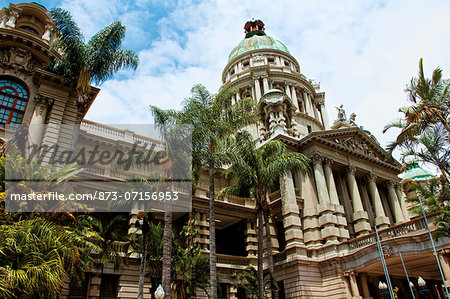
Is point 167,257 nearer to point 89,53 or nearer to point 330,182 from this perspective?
point 89,53

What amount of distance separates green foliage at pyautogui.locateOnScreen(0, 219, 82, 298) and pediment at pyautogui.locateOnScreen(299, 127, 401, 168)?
25.0 meters

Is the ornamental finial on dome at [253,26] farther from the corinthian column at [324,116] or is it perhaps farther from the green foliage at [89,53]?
the green foliage at [89,53]

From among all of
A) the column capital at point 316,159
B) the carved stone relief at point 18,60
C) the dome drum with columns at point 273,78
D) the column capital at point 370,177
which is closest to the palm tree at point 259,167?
the column capital at point 316,159

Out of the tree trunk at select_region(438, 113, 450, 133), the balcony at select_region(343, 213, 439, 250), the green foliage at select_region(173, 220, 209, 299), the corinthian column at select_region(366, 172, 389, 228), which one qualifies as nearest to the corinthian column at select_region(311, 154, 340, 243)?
the balcony at select_region(343, 213, 439, 250)

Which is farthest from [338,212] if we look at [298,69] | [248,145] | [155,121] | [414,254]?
[298,69]

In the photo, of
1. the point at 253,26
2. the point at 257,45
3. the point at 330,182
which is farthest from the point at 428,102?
the point at 253,26

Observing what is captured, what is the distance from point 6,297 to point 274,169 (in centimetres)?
1670

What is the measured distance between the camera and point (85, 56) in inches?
856

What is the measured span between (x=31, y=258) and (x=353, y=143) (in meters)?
31.8

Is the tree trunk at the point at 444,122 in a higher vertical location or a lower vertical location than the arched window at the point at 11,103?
lower

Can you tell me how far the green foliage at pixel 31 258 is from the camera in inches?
436

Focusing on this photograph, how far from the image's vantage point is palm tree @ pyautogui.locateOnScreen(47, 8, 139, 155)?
21.1 meters

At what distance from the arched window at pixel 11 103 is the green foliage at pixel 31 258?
1219cm

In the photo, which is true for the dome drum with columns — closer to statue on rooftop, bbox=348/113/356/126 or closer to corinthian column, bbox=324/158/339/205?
statue on rooftop, bbox=348/113/356/126
